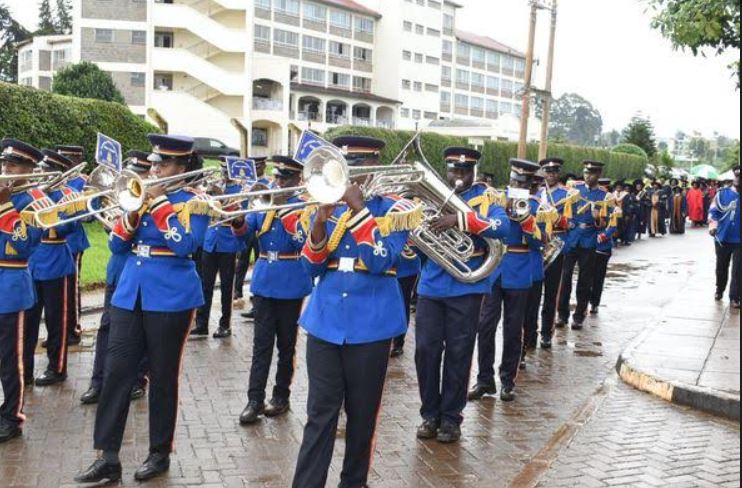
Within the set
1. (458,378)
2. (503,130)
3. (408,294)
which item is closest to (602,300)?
(408,294)

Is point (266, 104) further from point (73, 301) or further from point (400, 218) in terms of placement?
point (400, 218)

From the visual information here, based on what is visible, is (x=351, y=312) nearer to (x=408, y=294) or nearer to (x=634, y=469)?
(x=634, y=469)

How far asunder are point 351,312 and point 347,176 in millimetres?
839

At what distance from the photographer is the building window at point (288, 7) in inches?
2704

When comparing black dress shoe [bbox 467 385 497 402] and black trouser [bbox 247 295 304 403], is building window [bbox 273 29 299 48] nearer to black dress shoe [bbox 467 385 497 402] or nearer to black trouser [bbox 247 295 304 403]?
black dress shoe [bbox 467 385 497 402]

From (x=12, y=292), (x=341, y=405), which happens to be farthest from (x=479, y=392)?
(x=12, y=292)

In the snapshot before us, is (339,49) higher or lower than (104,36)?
higher

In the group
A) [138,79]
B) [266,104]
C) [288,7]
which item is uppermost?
[288,7]

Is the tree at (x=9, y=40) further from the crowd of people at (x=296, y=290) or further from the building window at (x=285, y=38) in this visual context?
the crowd of people at (x=296, y=290)

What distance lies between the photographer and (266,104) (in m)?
61.1

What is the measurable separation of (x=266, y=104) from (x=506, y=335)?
2157 inches

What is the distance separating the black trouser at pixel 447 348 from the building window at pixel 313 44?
67.2 meters

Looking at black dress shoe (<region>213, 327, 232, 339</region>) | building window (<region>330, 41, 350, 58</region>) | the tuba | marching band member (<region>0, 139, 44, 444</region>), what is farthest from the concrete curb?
building window (<region>330, 41, 350, 58</region>)

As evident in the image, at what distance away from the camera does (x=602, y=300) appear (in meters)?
14.8
